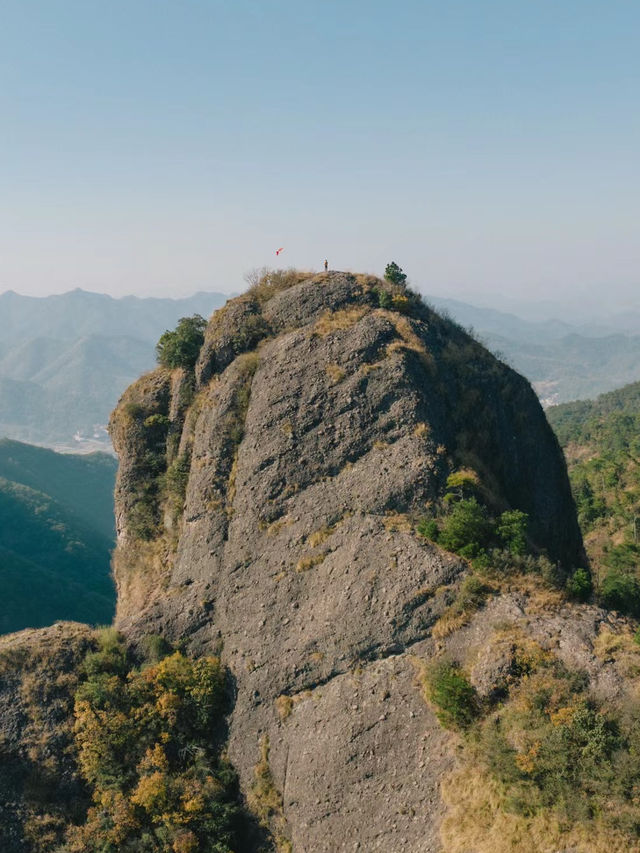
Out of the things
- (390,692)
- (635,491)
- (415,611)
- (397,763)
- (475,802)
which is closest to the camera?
(475,802)

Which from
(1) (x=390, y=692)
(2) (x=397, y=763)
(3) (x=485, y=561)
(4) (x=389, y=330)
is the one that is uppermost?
(4) (x=389, y=330)

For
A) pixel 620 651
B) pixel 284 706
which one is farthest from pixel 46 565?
pixel 620 651

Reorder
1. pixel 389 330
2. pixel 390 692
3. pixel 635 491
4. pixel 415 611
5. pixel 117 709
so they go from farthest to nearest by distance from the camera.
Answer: pixel 635 491, pixel 389 330, pixel 117 709, pixel 415 611, pixel 390 692

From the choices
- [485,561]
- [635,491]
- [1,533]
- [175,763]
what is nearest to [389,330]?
[485,561]

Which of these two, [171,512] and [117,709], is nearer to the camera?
[117,709]

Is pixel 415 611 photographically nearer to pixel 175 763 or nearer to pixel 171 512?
pixel 175 763

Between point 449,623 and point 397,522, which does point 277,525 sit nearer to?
point 397,522

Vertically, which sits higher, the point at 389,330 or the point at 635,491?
the point at 389,330

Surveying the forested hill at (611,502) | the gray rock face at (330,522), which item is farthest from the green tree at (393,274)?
the forested hill at (611,502)
